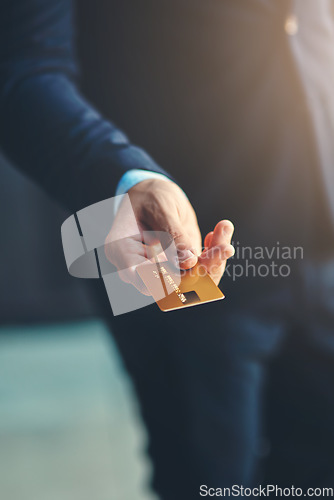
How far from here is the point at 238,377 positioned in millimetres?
561

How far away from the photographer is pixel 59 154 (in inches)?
18.1

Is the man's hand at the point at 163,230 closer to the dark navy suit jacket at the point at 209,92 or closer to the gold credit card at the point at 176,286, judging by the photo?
the gold credit card at the point at 176,286

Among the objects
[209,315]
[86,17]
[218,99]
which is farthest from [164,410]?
[86,17]

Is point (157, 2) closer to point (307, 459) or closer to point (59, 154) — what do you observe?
point (59, 154)

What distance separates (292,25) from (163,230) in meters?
0.33

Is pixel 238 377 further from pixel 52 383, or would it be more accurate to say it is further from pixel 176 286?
pixel 52 383

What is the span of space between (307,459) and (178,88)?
0.59 m

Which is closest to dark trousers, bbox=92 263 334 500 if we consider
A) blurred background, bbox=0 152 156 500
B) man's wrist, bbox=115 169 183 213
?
blurred background, bbox=0 152 156 500

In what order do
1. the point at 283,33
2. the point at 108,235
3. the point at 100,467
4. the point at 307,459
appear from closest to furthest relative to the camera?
1. the point at 108,235
2. the point at 283,33
3. the point at 307,459
4. the point at 100,467

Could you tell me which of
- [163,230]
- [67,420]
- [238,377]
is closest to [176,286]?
[163,230]

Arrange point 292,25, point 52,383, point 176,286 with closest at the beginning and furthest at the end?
point 176,286 → point 292,25 → point 52,383

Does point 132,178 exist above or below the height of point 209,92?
below

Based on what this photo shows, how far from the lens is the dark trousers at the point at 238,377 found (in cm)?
54

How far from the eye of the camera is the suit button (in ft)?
1.60
